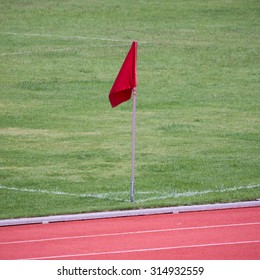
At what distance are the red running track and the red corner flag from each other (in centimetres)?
189

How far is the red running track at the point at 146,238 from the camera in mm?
13406

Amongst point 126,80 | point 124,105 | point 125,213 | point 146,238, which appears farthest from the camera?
point 124,105

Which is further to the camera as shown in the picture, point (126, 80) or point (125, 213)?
point (126, 80)

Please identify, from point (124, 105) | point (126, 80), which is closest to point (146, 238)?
point (126, 80)

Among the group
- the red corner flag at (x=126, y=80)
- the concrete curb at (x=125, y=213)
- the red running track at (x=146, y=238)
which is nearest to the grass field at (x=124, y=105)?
the concrete curb at (x=125, y=213)

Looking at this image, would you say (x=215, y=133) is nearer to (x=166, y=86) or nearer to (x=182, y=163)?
(x=182, y=163)

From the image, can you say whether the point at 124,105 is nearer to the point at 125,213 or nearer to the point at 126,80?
the point at 126,80

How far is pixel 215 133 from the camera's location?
74.0 feet

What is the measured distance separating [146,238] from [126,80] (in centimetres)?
286

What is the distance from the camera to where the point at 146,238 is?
1424cm

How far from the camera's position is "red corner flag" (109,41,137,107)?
1594cm

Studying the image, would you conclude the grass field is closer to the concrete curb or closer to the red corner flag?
the concrete curb

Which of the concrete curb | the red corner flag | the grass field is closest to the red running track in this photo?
the concrete curb
